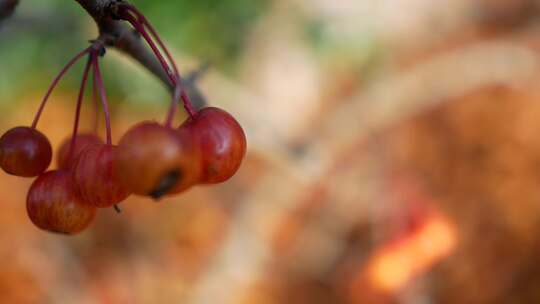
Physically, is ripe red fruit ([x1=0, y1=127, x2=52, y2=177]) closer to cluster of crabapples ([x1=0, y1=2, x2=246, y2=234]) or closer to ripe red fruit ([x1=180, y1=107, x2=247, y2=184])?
cluster of crabapples ([x1=0, y1=2, x2=246, y2=234])

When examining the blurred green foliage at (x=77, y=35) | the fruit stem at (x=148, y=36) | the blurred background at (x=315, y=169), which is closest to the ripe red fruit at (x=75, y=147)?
the fruit stem at (x=148, y=36)

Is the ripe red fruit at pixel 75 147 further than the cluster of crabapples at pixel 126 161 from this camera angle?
Yes

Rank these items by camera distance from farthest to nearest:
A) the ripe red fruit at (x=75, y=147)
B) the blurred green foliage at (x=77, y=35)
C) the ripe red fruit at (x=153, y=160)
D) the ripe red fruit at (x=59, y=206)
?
1. the blurred green foliage at (x=77, y=35)
2. the ripe red fruit at (x=75, y=147)
3. the ripe red fruit at (x=59, y=206)
4. the ripe red fruit at (x=153, y=160)

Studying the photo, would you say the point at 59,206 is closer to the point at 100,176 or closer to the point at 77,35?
the point at 100,176

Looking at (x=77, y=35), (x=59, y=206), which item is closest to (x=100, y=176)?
(x=59, y=206)

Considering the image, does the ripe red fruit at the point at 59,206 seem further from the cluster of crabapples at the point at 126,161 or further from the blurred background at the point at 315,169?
the blurred background at the point at 315,169

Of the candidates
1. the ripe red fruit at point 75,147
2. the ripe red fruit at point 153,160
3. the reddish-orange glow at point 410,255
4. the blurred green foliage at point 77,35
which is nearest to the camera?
the ripe red fruit at point 153,160

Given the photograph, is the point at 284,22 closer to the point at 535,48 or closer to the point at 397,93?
the point at 397,93

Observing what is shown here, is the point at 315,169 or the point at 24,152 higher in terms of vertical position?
the point at 315,169
